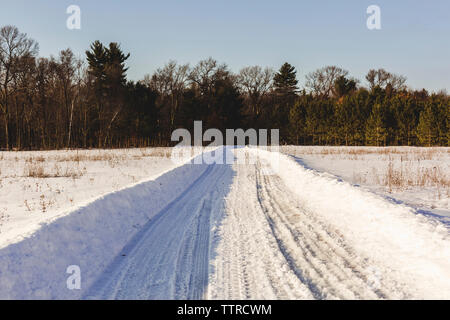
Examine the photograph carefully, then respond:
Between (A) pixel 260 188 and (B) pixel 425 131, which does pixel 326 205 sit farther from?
(B) pixel 425 131

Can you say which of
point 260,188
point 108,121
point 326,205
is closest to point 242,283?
point 326,205

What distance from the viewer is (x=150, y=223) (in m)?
6.14

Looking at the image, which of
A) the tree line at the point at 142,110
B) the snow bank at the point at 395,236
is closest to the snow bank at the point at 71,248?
the snow bank at the point at 395,236

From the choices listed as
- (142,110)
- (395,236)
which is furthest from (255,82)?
(395,236)

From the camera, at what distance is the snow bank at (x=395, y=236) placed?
3.60 metres

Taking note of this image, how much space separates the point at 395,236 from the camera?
15.7 ft

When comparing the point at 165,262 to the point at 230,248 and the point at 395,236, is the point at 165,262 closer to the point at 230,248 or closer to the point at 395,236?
the point at 230,248

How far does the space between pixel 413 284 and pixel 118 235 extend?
4.44m

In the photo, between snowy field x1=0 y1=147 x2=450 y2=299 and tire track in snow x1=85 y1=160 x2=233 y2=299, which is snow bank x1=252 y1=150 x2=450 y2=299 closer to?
snowy field x1=0 y1=147 x2=450 y2=299

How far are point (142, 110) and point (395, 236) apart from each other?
49.5 meters

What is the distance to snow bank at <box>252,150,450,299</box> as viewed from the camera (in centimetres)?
360

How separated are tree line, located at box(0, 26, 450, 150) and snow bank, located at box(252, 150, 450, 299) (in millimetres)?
36486

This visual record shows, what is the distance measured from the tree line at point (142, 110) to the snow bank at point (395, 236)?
3649cm
